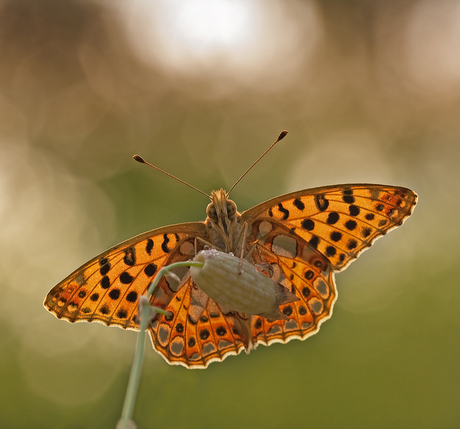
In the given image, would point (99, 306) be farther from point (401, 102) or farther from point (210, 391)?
point (401, 102)

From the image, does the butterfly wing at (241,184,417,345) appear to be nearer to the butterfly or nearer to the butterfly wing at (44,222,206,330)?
the butterfly

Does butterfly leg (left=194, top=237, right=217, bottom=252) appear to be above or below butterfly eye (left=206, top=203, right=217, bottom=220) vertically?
below

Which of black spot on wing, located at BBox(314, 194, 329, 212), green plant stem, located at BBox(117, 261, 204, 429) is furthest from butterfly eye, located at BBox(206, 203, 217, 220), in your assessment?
green plant stem, located at BBox(117, 261, 204, 429)

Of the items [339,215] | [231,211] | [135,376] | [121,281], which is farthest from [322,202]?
[135,376]

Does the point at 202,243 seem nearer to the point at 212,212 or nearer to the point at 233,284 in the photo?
the point at 212,212

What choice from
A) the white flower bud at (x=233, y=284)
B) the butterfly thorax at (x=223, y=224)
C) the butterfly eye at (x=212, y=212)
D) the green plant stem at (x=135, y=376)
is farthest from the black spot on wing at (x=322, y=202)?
the green plant stem at (x=135, y=376)

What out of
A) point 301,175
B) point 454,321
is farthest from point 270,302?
point 301,175

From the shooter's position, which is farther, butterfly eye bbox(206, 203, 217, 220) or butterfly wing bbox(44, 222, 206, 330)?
butterfly eye bbox(206, 203, 217, 220)
